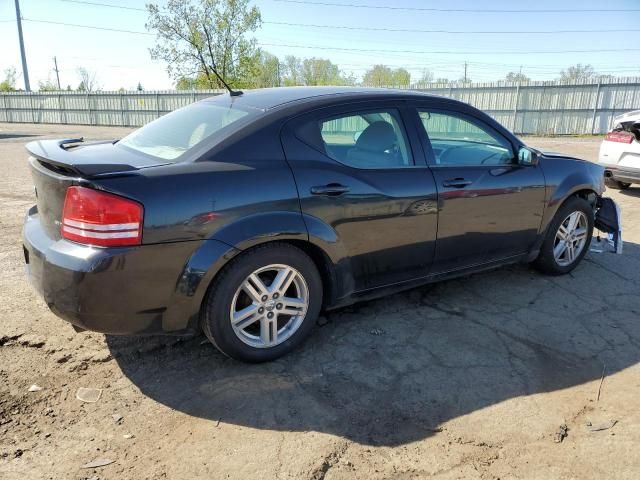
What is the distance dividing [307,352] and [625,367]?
196 cm

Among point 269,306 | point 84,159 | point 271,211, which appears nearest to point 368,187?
point 271,211

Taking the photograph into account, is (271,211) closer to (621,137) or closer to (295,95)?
(295,95)

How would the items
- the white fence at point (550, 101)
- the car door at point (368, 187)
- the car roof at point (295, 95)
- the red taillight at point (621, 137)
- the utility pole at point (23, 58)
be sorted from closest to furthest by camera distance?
1. the car door at point (368, 187)
2. the car roof at point (295, 95)
3. the red taillight at point (621, 137)
4. the white fence at point (550, 101)
5. the utility pole at point (23, 58)

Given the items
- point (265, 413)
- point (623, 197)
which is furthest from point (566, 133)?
point (265, 413)

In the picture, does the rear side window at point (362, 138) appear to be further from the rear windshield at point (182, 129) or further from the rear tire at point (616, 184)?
the rear tire at point (616, 184)

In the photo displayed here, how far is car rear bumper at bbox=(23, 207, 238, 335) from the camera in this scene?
2.40 metres

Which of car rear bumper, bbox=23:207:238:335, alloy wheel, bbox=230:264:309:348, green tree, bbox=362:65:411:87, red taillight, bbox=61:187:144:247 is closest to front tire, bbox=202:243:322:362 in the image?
alloy wheel, bbox=230:264:309:348

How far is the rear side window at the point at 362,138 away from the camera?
10.0 ft

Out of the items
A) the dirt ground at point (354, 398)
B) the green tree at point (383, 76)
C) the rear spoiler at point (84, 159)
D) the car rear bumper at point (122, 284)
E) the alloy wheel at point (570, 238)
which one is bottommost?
the dirt ground at point (354, 398)

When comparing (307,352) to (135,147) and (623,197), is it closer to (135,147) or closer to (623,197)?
(135,147)

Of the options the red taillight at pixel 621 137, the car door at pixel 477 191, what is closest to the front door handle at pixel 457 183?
the car door at pixel 477 191

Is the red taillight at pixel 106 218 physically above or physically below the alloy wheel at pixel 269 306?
above

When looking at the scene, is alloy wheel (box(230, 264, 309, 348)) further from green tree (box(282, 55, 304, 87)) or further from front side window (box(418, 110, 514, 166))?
green tree (box(282, 55, 304, 87))

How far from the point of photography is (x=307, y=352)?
3.13 meters
